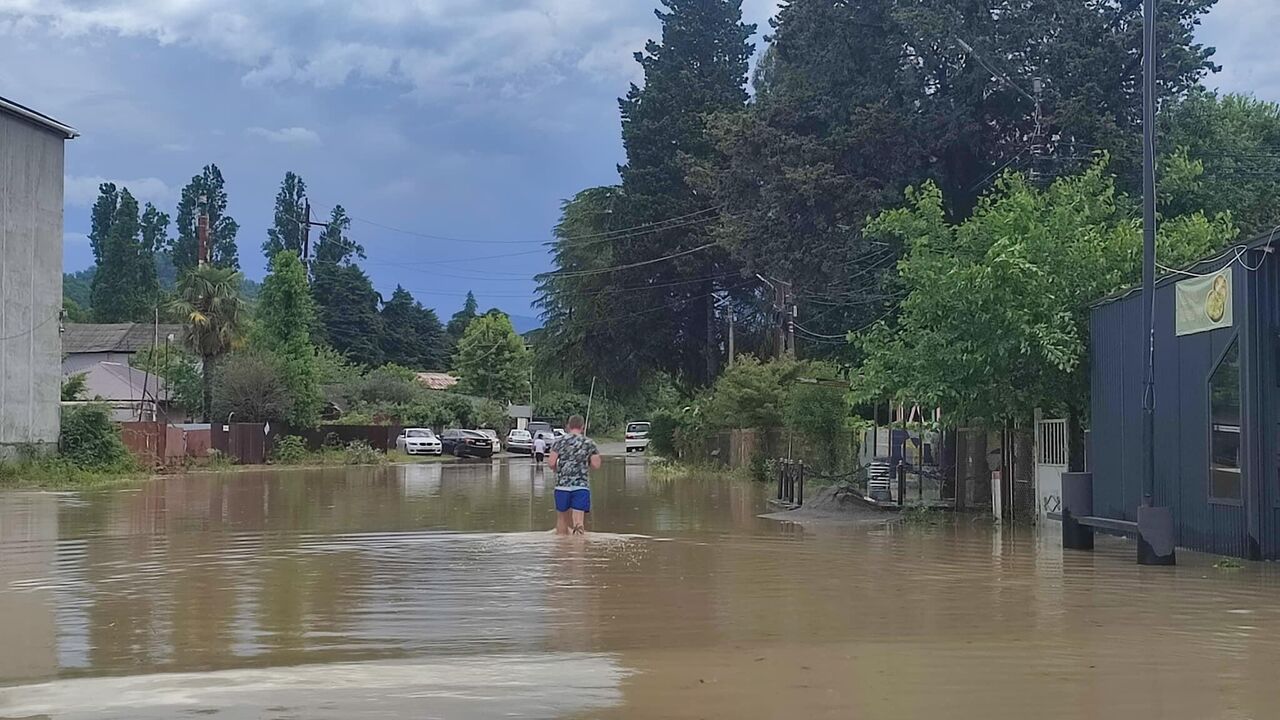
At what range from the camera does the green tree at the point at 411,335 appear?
110 metres

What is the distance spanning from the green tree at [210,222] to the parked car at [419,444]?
56.4m

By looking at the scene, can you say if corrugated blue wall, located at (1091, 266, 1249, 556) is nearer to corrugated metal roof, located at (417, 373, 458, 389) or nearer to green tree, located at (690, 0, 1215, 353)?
green tree, located at (690, 0, 1215, 353)

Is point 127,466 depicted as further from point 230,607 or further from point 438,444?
point 230,607

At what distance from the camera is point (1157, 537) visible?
14.0 m

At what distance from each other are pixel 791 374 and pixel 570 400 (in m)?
58.6

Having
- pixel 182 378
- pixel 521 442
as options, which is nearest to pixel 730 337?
pixel 521 442

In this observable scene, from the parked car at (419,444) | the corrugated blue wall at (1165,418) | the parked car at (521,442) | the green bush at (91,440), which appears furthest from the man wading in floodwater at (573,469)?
the parked car at (521,442)

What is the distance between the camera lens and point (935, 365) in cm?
2059

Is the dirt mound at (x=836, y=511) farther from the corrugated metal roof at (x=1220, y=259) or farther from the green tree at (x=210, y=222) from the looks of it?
the green tree at (x=210, y=222)

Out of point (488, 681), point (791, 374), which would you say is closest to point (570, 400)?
point (791, 374)

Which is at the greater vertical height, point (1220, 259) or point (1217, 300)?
point (1220, 259)

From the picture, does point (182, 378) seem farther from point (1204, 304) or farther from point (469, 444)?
point (1204, 304)

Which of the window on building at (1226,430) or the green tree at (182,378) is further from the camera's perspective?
the green tree at (182,378)

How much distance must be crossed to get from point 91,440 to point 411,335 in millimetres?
75493
